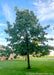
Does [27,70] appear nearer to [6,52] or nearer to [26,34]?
[6,52]

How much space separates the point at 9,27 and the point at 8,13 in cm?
132

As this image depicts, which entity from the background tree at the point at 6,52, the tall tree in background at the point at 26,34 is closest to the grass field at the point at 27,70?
the tall tree in background at the point at 26,34

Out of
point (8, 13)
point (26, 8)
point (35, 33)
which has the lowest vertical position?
point (35, 33)

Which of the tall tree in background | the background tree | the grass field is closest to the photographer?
the grass field

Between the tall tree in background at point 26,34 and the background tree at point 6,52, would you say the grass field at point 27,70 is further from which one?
the background tree at point 6,52

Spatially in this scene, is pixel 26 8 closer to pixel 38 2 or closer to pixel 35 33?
pixel 38 2

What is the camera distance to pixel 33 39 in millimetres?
7598

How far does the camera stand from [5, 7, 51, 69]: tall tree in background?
7.32 m

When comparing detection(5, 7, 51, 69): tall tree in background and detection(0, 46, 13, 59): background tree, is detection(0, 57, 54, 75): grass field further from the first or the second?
detection(0, 46, 13, 59): background tree

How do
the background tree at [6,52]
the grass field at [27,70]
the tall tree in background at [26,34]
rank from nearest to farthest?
the grass field at [27,70] → the tall tree in background at [26,34] → the background tree at [6,52]

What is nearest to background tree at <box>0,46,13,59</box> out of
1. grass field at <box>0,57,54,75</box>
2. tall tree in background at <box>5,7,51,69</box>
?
tall tree in background at <box>5,7,51,69</box>

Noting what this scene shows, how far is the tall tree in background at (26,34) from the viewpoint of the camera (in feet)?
24.0

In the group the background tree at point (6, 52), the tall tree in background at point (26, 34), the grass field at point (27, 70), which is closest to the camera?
the grass field at point (27, 70)

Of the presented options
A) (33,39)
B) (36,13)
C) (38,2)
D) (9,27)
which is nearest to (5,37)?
(9,27)
